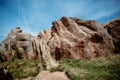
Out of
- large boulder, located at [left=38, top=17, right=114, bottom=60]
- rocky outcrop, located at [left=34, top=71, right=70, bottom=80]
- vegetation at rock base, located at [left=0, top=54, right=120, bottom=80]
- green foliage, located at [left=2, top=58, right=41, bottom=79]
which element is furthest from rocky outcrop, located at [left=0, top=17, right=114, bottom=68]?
rocky outcrop, located at [left=34, top=71, right=70, bottom=80]

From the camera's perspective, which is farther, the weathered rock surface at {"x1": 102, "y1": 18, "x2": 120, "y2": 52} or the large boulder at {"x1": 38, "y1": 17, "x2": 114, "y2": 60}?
the weathered rock surface at {"x1": 102, "y1": 18, "x2": 120, "y2": 52}

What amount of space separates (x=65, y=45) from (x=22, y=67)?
9551 mm

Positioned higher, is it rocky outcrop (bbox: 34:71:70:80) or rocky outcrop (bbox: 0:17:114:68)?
rocky outcrop (bbox: 0:17:114:68)

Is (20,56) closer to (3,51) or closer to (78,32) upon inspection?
(3,51)

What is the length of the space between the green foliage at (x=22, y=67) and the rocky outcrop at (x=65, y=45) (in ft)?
4.61

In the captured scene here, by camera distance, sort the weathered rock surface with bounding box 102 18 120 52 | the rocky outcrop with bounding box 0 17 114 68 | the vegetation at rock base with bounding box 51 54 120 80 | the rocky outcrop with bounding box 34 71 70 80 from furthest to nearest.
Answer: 1. the weathered rock surface with bounding box 102 18 120 52
2. the rocky outcrop with bounding box 0 17 114 68
3. the rocky outcrop with bounding box 34 71 70 80
4. the vegetation at rock base with bounding box 51 54 120 80

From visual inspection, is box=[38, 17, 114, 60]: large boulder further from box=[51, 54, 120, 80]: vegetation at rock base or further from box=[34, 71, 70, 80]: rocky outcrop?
box=[34, 71, 70, 80]: rocky outcrop

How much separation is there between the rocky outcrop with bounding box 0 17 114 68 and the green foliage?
140cm

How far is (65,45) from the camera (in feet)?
80.3

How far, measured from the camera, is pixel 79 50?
24.1m

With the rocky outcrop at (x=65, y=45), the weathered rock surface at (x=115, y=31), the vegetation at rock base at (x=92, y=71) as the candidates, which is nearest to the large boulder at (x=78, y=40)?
the rocky outcrop at (x=65, y=45)

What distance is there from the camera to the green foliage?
18266 millimetres

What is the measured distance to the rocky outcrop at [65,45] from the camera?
23375 mm

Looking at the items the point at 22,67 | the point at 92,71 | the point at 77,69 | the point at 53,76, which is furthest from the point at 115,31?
the point at 22,67
